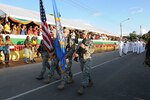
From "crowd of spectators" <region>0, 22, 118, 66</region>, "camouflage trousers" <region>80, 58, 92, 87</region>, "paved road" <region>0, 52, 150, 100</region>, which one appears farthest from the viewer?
"crowd of spectators" <region>0, 22, 118, 66</region>

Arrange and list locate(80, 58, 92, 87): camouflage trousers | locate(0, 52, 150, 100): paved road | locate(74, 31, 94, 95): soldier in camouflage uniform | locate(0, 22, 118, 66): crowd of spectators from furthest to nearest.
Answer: locate(0, 22, 118, 66): crowd of spectators, locate(74, 31, 94, 95): soldier in camouflage uniform, locate(80, 58, 92, 87): camouflage trousers, locate(0, 52, 150, 100): paved road

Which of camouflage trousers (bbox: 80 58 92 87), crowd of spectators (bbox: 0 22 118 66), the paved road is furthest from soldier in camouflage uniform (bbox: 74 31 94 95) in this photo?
crowd of spectators (bbox: 0 22 118 66)

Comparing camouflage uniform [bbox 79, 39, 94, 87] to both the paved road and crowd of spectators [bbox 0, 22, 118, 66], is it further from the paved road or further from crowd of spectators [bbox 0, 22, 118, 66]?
crowd of spectators [bbox 0, 22, 118, 66]

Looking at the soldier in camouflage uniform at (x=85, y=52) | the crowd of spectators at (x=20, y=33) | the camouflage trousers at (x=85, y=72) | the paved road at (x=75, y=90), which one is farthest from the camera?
the crowd of spectators at (x=20, y=33)

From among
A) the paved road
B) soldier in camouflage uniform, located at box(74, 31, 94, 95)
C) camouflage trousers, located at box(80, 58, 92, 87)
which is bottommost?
the paved road

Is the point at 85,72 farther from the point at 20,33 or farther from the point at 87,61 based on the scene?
the point at 20,33

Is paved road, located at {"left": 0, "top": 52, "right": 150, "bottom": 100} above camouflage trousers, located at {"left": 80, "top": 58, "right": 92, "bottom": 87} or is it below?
below

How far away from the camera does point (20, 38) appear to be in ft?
61.2

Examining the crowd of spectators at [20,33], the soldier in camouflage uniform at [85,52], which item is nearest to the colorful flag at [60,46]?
the soldier in camouflage uniform at [85,52]

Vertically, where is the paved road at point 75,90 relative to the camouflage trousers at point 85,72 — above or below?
below

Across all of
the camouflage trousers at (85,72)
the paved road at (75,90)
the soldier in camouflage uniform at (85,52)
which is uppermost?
the soldier in camouflage uniform at (85,52)

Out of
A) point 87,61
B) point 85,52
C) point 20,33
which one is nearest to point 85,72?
point 87,61

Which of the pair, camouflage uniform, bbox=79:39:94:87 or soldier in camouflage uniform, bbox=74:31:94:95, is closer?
camouflage uniform, bbox=79:39:94:87

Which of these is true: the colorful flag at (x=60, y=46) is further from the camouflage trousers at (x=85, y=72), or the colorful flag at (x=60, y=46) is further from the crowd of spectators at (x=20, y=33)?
the crowd of spectators at (x=20, y=33)
